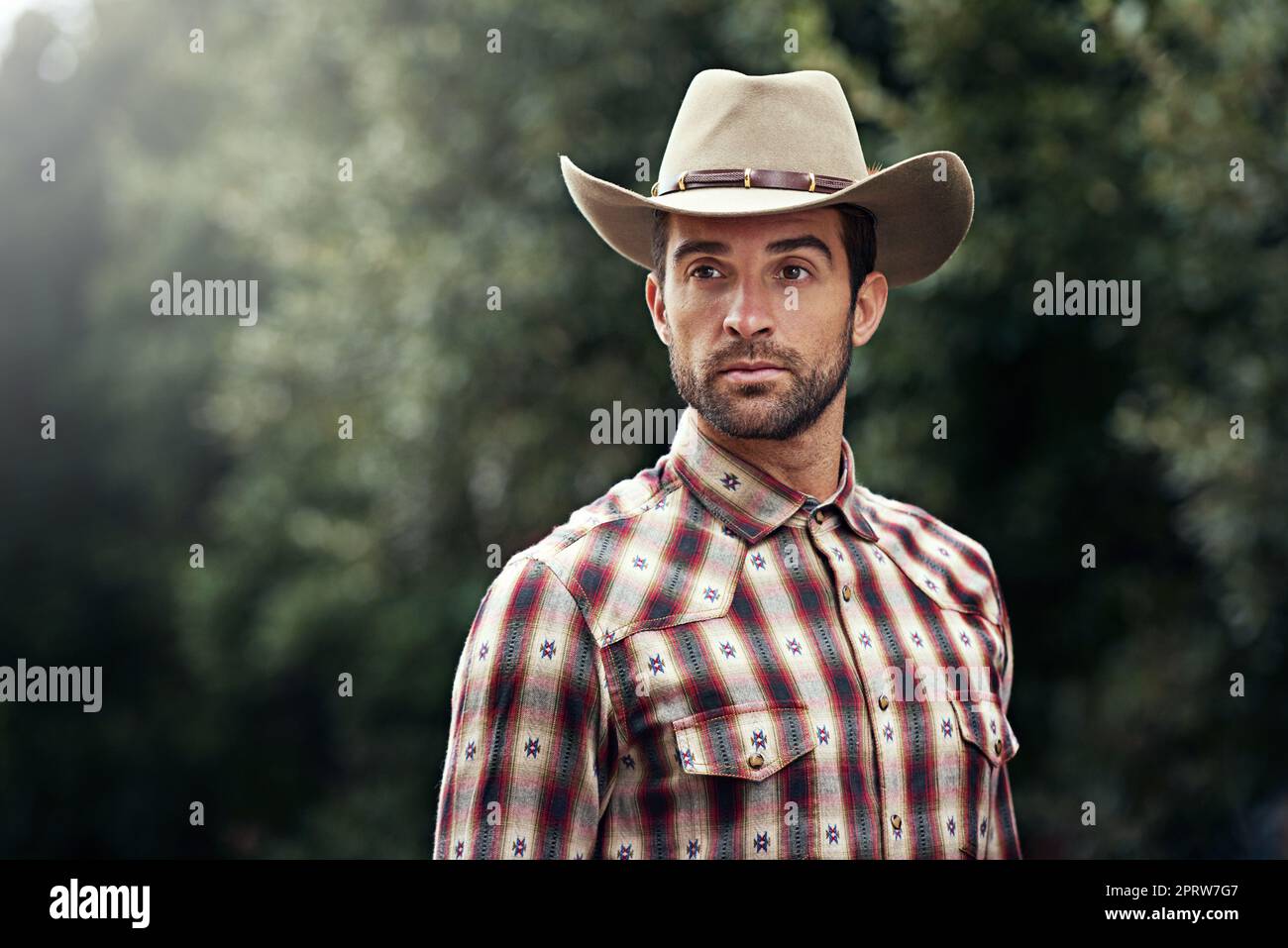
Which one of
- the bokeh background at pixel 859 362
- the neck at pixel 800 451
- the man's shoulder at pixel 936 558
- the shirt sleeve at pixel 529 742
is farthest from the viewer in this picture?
the bokeh background at pixel 859 362

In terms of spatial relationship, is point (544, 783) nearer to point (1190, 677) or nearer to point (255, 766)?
point (1190, 677)

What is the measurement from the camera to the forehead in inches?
99.4

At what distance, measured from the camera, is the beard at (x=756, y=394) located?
2.51 meters

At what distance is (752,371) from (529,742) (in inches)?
27.0

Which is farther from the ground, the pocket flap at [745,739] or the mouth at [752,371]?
the mouth at [752,371]

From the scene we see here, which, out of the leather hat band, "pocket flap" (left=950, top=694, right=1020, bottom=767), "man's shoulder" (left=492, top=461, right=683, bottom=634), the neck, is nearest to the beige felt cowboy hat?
the leather hat band

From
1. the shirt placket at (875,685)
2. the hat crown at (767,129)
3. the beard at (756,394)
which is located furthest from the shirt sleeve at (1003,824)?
the hat crown at (767,129)

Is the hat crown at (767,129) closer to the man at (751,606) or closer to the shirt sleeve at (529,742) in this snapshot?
the man at (751,606)

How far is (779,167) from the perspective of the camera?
262 centimetres

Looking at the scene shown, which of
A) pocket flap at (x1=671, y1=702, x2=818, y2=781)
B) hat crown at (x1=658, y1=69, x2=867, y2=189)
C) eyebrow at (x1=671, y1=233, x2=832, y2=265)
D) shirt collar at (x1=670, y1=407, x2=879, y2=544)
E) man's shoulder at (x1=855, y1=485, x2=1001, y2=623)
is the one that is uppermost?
hat crown at (x1=658, y1=69, x2=867, y2=189)

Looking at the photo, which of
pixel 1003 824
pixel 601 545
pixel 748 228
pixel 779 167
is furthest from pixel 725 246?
pixel 1003 824

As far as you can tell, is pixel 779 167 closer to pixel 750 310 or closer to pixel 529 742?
pixel 750 310

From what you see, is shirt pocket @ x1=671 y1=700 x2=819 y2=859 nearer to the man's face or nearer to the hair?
the man's face
